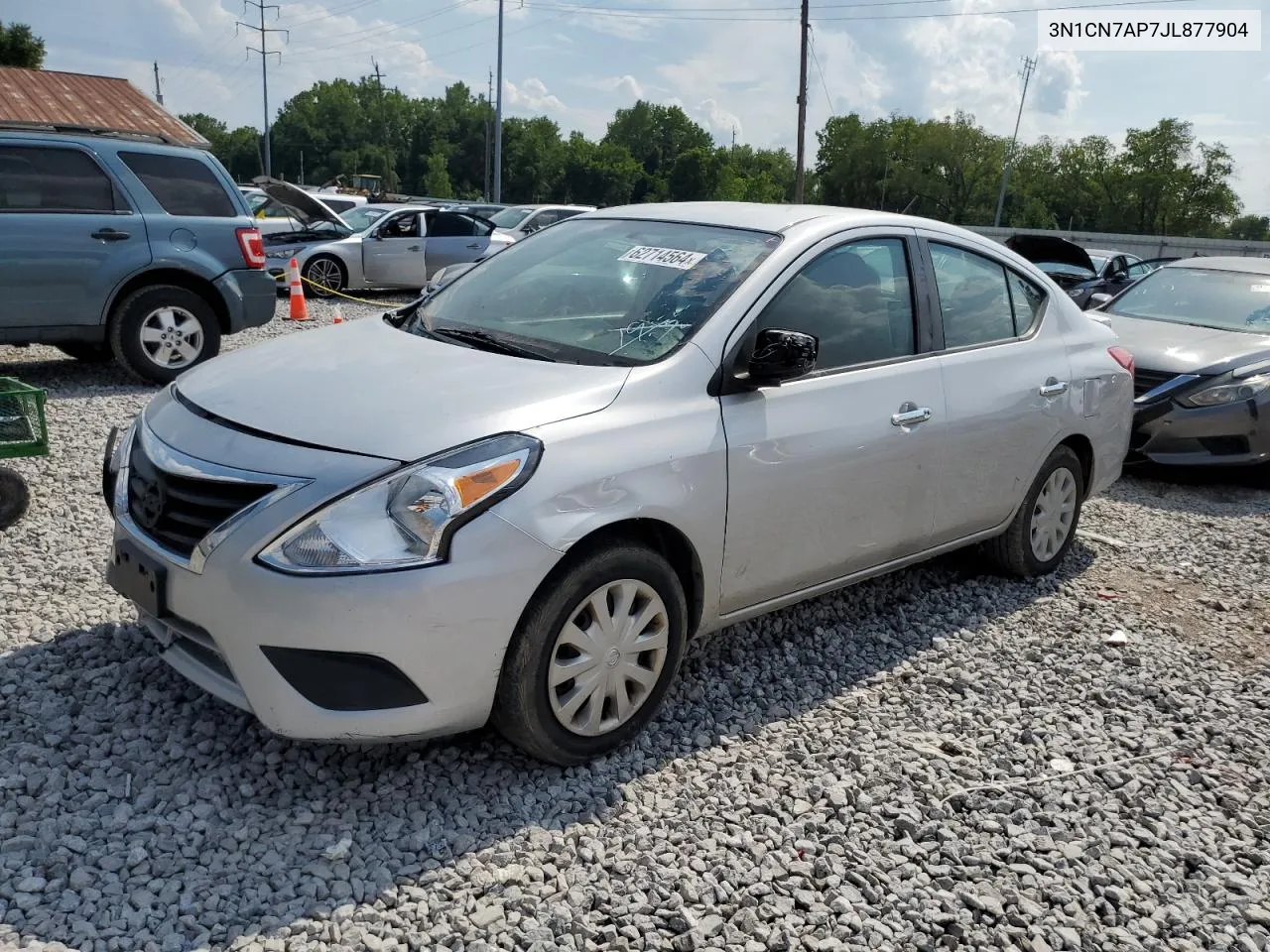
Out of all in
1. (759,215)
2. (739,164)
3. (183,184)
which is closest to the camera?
(759,215)

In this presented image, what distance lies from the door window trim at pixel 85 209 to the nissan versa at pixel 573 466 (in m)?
5.16

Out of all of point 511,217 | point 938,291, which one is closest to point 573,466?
point 938,291

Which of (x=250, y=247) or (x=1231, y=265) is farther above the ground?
(x=1231, y=265)

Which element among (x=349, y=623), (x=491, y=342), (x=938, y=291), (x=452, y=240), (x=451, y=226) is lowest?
(x=349, y=623)

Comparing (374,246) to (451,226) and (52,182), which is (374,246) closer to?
(451,226)

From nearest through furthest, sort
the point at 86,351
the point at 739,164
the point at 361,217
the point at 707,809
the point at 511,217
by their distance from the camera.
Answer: the point at 707,809, the point at 86,351, the point at 361,217, the point at 511,217, the point at 739,164

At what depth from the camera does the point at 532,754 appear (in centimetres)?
320

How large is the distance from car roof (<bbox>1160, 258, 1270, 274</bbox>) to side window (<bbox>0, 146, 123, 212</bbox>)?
8.96 meters

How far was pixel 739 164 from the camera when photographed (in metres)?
131

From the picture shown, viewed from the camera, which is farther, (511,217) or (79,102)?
(79,102)

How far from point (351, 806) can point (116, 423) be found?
505 cm

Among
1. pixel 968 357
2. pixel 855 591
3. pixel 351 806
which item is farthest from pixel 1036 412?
pixel 351 806

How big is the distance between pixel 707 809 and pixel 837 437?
1388 millimetres

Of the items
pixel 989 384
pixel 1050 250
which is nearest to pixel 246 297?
pixel 989 384
